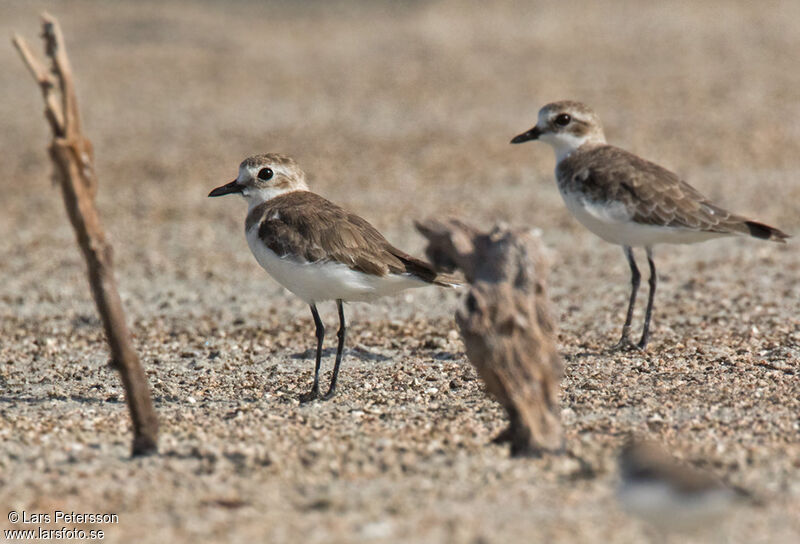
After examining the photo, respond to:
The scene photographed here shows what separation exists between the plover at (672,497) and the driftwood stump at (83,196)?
2.66 meters

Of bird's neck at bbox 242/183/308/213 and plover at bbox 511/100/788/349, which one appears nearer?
bird's neck at bbox 242/183/308/213

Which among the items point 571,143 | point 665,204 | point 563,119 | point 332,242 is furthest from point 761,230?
point 332,242

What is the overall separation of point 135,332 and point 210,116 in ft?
35.4

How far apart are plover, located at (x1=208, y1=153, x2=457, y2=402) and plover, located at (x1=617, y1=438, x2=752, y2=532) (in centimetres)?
282

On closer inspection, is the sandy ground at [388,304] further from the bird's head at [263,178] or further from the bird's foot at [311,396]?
the bird's head at [263,178]

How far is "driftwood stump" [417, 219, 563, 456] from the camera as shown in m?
5.45

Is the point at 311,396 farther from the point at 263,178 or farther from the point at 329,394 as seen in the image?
the point at 263,178

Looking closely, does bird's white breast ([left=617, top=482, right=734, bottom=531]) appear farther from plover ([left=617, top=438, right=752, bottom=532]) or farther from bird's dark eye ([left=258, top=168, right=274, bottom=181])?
bird's dark eye ([left=258, top=168, right=274, bottom=181])

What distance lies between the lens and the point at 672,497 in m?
4.21

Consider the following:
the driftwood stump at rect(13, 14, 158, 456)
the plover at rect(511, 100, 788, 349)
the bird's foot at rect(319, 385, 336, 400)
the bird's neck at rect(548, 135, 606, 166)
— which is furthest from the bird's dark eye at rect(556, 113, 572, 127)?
the driftwood stump at rect(13, 14, 158, 456)

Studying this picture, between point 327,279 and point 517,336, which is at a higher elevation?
point 327,279

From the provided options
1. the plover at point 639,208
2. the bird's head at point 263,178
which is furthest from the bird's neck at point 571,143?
the bird's head at point 263,178

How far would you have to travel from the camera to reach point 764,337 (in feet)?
26.9

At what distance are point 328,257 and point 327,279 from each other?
0.15m
